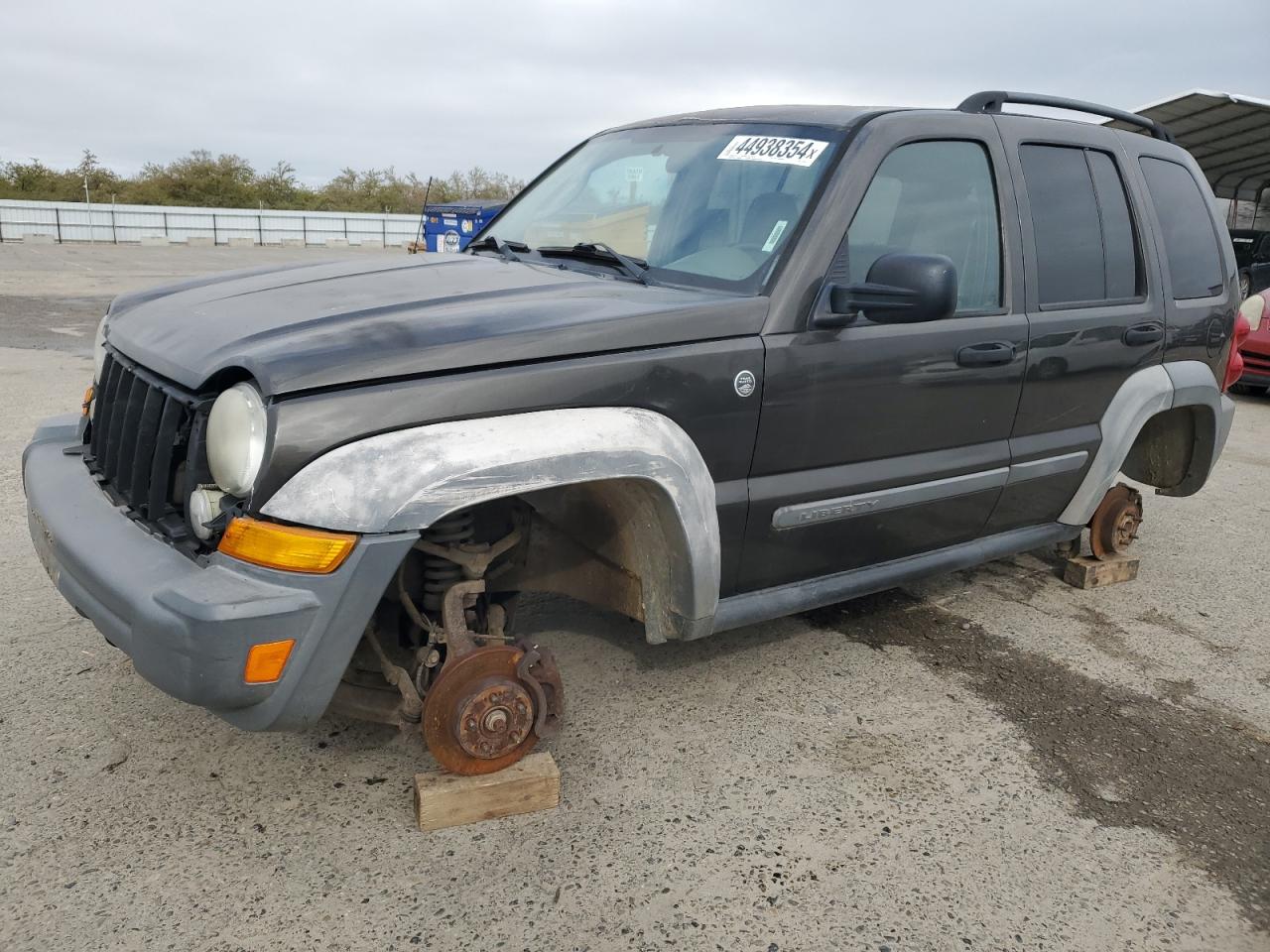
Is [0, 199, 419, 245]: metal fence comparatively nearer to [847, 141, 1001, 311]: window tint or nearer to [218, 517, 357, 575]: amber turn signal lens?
[847, 141, 1001, 311]: window tint

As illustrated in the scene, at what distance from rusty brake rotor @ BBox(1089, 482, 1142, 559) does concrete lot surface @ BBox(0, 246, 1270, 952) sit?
21.5 inches

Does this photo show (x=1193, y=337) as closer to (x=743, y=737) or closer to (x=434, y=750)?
(x=743, y=737)

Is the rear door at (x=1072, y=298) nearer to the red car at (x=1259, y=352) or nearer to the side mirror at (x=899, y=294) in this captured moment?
the side mirror at (x=899, y=294)

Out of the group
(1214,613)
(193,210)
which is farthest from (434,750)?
(193,210)

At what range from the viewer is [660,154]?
346 centimetres

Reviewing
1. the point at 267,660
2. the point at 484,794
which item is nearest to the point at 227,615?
the point at 267,660

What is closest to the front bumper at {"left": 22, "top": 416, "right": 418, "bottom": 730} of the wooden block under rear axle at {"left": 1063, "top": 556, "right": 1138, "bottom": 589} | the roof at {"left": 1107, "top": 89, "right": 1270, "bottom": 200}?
the wooden block under rear axle at {"left": 1063, "top": 556, "right": 1138, "bottom": 589}

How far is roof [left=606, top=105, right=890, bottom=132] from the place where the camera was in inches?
123

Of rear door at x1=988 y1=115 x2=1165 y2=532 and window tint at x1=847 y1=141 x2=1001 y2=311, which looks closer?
window tint at x1=847 y1=141 x2=1001 y2=311

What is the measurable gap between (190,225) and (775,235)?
38.3m

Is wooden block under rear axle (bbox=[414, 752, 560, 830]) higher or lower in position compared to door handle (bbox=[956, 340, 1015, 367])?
lower

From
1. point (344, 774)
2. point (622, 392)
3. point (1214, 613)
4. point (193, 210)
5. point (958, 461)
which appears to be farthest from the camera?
point (193, 210)

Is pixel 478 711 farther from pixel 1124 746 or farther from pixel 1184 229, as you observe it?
pixel 1184 229

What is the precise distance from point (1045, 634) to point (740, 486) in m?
1.86
